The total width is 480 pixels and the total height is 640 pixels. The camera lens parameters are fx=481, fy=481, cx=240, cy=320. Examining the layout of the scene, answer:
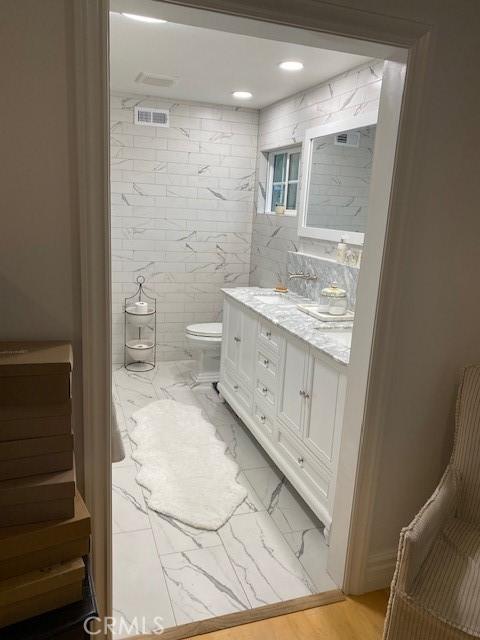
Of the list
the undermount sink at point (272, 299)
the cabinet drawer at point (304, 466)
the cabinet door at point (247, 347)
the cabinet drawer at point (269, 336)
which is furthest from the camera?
the undermount sink at point (272, 299)

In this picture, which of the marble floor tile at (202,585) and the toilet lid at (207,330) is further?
the toilet lid at (207,330)

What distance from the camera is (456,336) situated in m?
1.90

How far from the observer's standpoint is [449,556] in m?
1.56

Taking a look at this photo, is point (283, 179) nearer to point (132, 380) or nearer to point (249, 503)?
point (132, 380)

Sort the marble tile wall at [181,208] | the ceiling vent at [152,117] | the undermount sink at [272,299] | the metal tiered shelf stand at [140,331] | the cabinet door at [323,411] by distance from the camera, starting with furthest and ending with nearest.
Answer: the metal tiered shelf stand at [140,331] → the marble tile wall at [181,208] → the ceiling vent at [152,117] → the undermount sink at [272,299] → the cabinet door at [323,411]

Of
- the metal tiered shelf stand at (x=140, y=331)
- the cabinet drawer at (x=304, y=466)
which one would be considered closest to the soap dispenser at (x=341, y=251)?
the cabinet drawer at (x=304, y=466)

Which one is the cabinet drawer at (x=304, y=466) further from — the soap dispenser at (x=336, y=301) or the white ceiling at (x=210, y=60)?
the white ceiling at (x=210, y=60)

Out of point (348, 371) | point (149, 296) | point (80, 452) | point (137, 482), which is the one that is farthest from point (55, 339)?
point (149, 296)

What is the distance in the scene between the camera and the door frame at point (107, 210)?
129 centimetres

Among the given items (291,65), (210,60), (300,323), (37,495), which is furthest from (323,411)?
(210,60)

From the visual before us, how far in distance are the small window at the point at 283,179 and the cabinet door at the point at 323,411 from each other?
2.02m

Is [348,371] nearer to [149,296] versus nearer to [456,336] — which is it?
[456,336]

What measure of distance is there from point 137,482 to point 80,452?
1.38 metres

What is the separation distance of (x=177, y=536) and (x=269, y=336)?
4.09 feet
